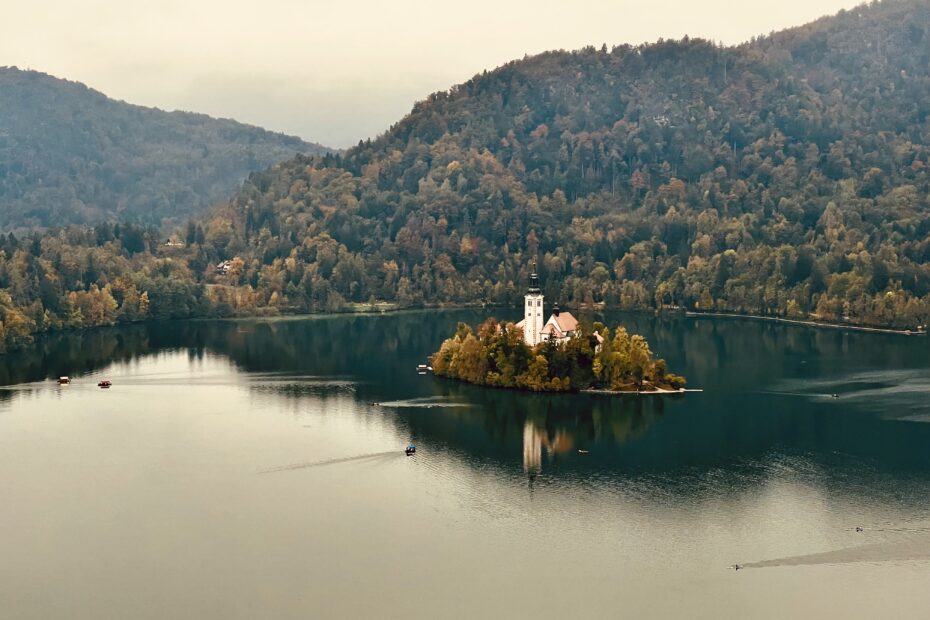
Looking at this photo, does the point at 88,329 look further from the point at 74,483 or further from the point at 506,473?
the point at 506,473

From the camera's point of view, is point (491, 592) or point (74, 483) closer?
point (491, 592)

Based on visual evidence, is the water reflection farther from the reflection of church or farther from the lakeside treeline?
the lakeside treeline

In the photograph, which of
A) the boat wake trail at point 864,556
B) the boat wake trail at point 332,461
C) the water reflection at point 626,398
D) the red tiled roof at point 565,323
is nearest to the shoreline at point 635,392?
the water reflection at point 626,398

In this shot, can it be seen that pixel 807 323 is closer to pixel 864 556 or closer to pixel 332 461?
pixel 332 461

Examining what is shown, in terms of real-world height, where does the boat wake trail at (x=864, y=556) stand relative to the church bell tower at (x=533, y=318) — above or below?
below

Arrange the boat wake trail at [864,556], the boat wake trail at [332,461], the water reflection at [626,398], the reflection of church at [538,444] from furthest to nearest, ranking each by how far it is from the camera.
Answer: the water reflection at [626,398] < the reflection of church at [538,444] < the boat wake trail at [332,461] < the boat wake trail at [864,556]

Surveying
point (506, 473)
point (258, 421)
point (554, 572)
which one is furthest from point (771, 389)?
point (554, 572)

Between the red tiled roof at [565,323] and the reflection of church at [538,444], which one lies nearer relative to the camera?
the reflection of church at [538,444]

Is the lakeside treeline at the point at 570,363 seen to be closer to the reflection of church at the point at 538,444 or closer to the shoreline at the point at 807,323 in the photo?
the reflection of church at the point at 538,444
